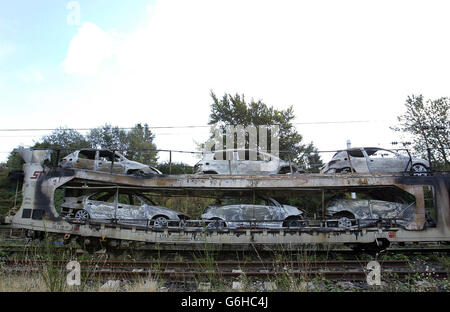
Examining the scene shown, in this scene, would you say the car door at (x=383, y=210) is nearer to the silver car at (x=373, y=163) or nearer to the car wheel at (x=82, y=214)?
the silver car at (x=373, y=163)

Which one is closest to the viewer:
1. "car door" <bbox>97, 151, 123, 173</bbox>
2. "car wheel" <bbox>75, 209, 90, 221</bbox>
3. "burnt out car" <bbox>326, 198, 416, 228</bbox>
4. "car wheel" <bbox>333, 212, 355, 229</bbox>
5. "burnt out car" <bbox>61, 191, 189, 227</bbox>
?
"car wheel" <bbox>333, 212, 355, 229</bbox>

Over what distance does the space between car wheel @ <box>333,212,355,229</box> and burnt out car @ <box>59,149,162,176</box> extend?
6.85 meters

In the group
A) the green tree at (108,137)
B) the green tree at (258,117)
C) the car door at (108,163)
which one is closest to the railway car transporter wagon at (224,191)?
the car door at (108,163)

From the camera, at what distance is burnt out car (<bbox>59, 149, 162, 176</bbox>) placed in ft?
31.4

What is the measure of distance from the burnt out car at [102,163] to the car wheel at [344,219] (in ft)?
22.5

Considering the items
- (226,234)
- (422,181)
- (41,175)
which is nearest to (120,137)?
(41,175)

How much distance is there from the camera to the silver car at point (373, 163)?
32.6 feet

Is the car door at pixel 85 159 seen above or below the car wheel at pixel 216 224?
above

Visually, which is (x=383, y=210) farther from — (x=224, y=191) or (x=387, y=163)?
(x=224, y=191)

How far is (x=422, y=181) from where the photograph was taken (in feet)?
29.0

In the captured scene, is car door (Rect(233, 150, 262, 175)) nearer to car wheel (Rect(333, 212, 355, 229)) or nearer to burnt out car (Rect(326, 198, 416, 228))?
burnt out car (Rect(326, 198, 416, 228))

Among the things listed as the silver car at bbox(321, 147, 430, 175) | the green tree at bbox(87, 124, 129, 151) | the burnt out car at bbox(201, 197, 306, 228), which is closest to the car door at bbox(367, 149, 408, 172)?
the silver car at bbox(321, 147, 430, 175)

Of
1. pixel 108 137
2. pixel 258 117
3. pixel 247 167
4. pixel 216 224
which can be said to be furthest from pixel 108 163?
pixel 108 137

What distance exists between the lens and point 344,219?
8.84 metres
